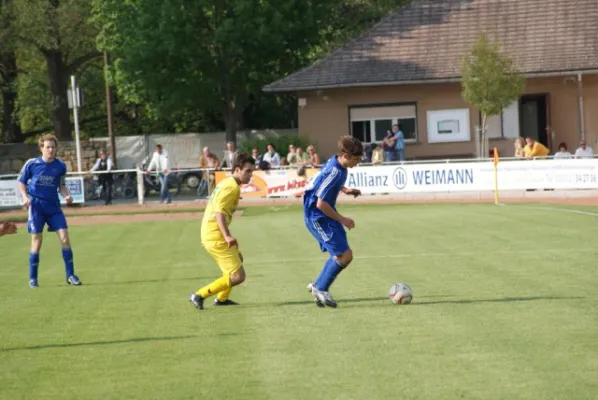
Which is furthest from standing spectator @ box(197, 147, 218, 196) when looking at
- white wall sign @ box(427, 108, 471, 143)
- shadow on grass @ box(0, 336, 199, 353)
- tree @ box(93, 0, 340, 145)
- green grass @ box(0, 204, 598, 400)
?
shadow on grass @ box(0, 336, 199, 353)

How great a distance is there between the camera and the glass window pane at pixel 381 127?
4366 cm

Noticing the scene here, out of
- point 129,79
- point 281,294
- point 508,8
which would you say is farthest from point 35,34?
point 281,294

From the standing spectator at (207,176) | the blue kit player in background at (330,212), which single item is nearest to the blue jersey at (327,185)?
the blue kit player in background at (330,212)

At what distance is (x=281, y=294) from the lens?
13695 millimetres

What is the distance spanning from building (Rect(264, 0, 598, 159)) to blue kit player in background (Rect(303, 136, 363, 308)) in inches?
1189

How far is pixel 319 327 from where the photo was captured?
10805 millimetres

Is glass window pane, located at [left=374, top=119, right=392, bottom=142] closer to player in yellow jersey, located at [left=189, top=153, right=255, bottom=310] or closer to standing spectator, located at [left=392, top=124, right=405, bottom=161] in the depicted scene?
standing spectator, located at [left=392, top=124, right=405, bottom=161]

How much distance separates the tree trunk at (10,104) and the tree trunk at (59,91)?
2388mm

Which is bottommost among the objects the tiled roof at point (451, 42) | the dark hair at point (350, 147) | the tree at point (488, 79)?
the dark hair at point (350, 147)

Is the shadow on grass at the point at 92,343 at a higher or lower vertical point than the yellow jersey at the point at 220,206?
lower

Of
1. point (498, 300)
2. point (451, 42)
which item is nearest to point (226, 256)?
point (498, 300)

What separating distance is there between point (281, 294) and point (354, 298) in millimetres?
1044

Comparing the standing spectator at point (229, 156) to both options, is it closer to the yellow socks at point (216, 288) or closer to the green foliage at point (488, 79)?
the green foliage at point (488, 79)

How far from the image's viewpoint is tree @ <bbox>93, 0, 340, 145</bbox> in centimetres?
4578
